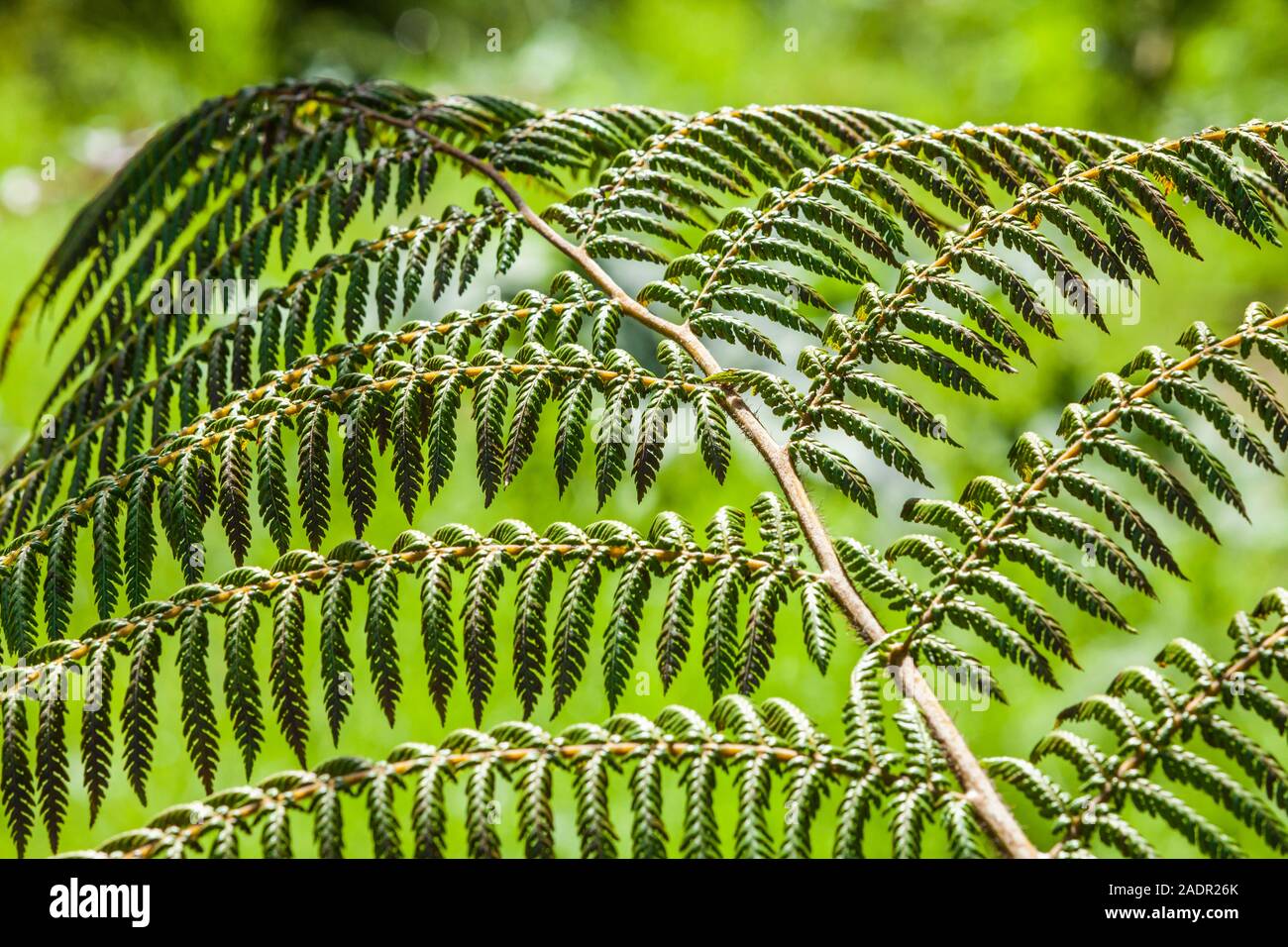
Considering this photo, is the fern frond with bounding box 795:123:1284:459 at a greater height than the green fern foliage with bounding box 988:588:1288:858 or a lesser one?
greater

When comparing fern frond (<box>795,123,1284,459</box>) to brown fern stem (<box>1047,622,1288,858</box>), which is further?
fern frond (<box>795,123,1284,459</box>)

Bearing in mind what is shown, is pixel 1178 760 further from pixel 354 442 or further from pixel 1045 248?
pixel 354 442

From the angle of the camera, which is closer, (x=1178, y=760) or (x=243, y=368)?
(x=1178, y=760)

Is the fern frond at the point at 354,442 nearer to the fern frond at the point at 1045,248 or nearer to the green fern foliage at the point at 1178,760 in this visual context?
the fern frond at the point at 1045,248

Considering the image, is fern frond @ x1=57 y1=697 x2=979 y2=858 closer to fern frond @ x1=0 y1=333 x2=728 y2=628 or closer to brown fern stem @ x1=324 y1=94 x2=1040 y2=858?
brown fern stem @ x1=324 y1=94 x2=1040 y2=858
